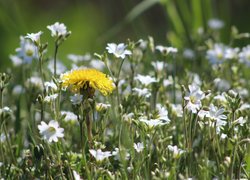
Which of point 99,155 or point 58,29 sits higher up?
point 58,29

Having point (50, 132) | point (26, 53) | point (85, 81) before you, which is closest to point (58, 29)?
point (85, 81)

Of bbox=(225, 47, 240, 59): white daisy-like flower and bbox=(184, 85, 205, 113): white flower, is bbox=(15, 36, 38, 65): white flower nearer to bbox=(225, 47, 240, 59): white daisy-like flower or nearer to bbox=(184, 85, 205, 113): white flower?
bbox=(225, 47, 240, 59): white daisy-like flower

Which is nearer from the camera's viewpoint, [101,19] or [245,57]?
[245,57]

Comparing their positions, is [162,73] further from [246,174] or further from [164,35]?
[164,35]

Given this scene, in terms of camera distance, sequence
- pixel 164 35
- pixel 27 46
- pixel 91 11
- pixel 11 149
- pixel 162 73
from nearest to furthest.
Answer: pixel 11 149, pixel 162 73, pixel 27 46, pixel 164 35, pixel 91 11

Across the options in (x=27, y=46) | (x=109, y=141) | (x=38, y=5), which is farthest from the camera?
(x=38, y=5)

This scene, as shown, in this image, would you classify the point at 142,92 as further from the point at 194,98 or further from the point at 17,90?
the point at 17,90

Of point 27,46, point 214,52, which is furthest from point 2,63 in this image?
point 214,52
